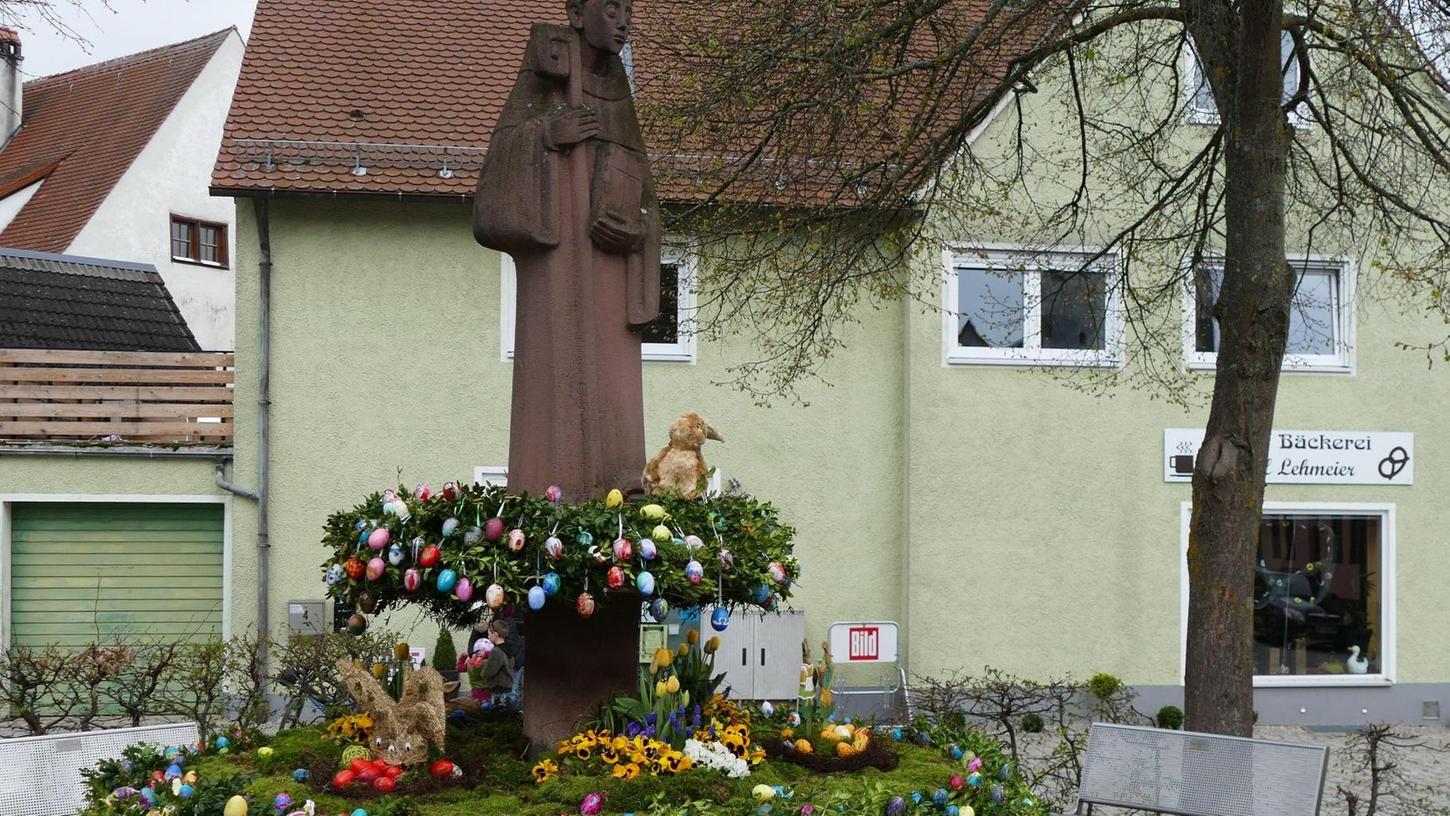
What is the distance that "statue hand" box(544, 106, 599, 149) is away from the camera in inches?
254

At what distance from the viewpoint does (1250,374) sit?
28.7 feet

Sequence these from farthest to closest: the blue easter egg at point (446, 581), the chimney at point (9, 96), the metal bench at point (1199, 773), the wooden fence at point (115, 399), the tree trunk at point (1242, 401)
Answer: the chimney at point (9, 96)
the wooden fence at point (115, 399)
the tree trunk at point (1242, 401)
the metal bench at point (1199, 773)
the blue easter egg at point (446, 581)

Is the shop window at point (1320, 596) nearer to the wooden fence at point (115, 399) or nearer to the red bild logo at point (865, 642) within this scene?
the red bild logo at point (865, 642)

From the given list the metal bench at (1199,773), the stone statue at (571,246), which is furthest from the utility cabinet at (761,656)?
the stone statue at (571,246)

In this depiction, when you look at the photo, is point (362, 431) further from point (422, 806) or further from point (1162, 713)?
point (422, 806)

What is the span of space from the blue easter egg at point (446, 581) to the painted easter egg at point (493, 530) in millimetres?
219

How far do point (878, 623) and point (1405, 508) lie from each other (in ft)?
19.0

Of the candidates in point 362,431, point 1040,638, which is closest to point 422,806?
point 362,431

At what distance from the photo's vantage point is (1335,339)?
16.3m

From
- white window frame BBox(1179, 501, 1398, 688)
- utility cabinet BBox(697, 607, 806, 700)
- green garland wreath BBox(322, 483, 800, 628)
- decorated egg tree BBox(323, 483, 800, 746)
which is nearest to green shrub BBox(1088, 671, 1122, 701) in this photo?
white window frame BBox(1179, 501, 1398, 688)

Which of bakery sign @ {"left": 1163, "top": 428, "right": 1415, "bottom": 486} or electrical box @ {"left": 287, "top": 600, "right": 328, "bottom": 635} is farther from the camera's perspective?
bakery sign @ {"left": 1163, "top": 428, "right": 1415, "bottom": 486}

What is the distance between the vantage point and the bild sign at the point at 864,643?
14641 mm

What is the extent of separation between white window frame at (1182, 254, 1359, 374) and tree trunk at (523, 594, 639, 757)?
430 inches

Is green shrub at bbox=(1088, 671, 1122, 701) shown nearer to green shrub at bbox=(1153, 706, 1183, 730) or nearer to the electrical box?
green shrub at bbox=(1153, 706, 1183, 730)
